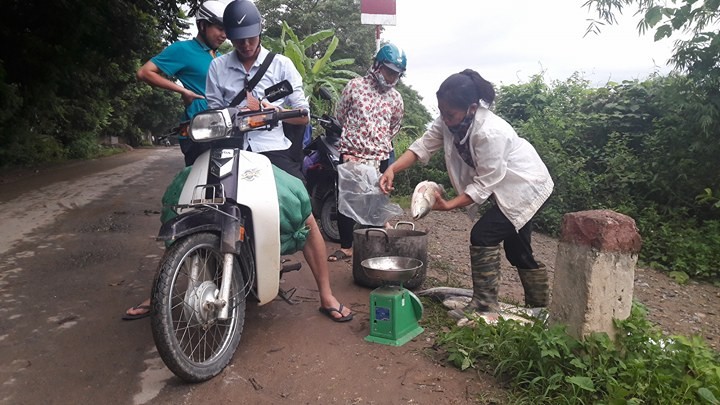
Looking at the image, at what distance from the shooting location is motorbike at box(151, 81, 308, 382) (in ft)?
8.23

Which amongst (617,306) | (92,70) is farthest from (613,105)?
→ (92,70)

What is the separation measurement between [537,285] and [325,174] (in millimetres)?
2714

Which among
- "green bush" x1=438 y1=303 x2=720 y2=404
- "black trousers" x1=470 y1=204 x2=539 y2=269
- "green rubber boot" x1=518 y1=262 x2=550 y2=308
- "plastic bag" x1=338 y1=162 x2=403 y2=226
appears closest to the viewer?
"green bush" x1=438 y1=303 x2=720 y2=404

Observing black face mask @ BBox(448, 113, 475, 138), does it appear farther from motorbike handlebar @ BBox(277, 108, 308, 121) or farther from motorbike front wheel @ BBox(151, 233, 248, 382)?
motorbike front wheel @ BBox(151, 233, 248, 382)

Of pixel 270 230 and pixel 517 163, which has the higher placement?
pixel 517 163

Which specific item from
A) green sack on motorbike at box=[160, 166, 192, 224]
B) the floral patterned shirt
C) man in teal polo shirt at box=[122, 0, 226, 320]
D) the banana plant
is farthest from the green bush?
the banana plant

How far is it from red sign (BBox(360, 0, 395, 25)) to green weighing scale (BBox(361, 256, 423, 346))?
4.35 meters

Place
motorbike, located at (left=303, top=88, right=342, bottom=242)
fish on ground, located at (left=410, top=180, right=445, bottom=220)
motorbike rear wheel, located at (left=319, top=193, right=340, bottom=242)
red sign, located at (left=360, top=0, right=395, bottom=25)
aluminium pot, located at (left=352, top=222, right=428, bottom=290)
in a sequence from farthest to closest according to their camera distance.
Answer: red sign, located at (left=360, top=0, right=395, bottom=25)
motorbike rear wheel, located at (left=319, top=193, right=340, bottom=242)
motorbike, located at (left=303, top=88, right=342, bottom=242)
aluminium pot, located at (left=352, top=222, right=428, bottom=290)
fish on ground, located at (left=410, top=180, right=445, bottom=220)

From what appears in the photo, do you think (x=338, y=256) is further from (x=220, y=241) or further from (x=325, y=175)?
(x=220, y=241)

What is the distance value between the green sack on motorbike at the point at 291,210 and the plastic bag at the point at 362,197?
4.04 feet

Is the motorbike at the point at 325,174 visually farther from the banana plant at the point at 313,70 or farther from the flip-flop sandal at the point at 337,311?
the banana plant at the point at 313,70

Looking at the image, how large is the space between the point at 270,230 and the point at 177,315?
0.86 m

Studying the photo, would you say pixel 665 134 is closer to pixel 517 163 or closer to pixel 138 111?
pixel 517 163

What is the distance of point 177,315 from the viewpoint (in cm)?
316
